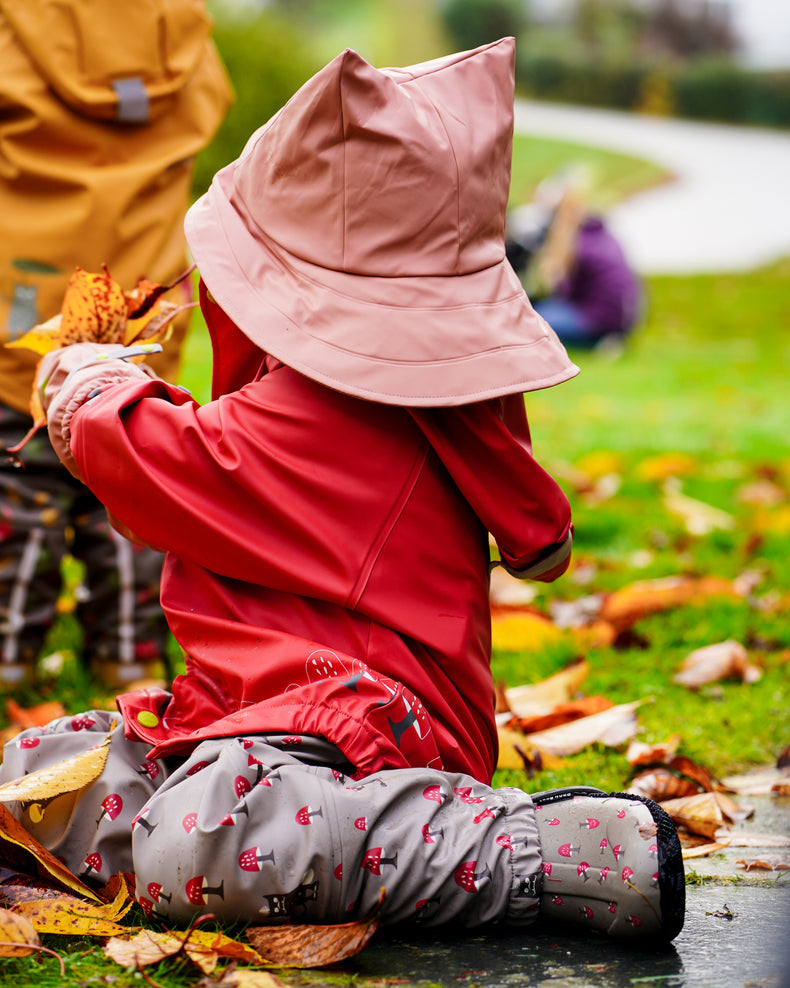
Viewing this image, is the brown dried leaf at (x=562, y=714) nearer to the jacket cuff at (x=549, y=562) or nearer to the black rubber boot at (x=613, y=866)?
the jacket cuff at (x=549, y=562)

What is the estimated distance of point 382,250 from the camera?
67.8 inches

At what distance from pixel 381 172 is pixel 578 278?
28.7ft

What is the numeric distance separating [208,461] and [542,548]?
0.49 meters

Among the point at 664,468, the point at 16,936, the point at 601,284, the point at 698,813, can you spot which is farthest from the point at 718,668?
the point at 601,284

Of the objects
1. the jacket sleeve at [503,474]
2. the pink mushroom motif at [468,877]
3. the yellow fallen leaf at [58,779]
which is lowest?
the pink mushroom motif at [468,877]

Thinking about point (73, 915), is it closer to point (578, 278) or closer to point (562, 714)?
point (562, 714)

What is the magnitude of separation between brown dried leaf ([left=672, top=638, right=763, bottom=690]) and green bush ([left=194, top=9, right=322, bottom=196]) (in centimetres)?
1016

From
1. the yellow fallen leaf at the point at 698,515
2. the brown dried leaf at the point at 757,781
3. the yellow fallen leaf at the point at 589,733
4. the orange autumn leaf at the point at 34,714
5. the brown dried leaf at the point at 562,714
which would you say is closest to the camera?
the brown dried leaf at the point at 757,781

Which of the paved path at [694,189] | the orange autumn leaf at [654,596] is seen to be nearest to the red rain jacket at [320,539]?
the orange autumn leaf at [654,596]

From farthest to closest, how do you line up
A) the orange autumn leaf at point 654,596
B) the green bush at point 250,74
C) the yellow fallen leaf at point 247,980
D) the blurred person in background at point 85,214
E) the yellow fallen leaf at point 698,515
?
1. the green bush at point 250,74
2. the yellow fallen leaf at point 698,515
3. the orange autumn leaf at point 654,596
4. the blurred person in background at point 85,214
5. the yellow fallen leaf at point 247,980

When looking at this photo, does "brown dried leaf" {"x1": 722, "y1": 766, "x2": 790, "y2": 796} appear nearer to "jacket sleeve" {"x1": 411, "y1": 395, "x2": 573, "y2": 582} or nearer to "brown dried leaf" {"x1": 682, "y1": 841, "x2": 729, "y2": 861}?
"brown dried leaf" {"x1": 682, "y1": 841, "x2": 729, "y2": 861}

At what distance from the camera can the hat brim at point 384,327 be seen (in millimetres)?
1680

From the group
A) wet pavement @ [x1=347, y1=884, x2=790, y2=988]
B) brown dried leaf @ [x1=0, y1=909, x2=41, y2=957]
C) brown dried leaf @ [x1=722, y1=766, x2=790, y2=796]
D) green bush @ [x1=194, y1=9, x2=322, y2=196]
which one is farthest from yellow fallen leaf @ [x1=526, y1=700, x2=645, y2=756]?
green bush @ [x1=194, y1=9, x2=322, y2=196]

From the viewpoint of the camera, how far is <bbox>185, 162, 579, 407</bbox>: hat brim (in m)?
1.68
